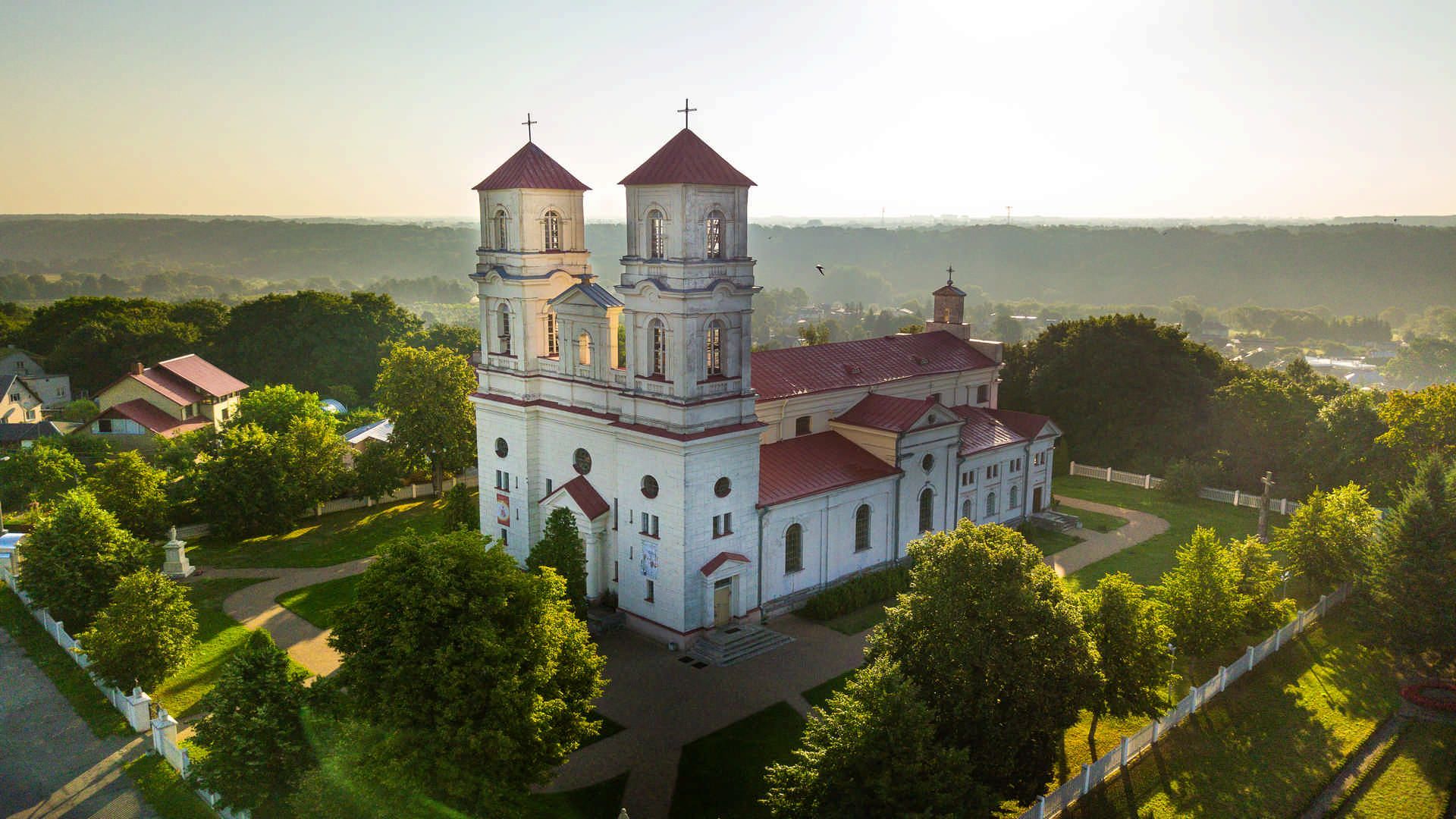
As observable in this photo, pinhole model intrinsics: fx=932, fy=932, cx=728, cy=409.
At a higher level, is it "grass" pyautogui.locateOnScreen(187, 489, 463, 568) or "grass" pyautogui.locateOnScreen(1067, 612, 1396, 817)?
"grass" pyautogui.locateOnScreen(1067, 612, 1396, 817)

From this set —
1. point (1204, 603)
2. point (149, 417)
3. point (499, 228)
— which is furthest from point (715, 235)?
point (149, 417)

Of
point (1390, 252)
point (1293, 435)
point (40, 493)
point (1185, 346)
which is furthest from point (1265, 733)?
point (1390, 252)

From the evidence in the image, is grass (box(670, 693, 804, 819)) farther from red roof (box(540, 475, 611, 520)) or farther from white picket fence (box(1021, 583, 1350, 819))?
red roof (box(540, 475, 611, 520))

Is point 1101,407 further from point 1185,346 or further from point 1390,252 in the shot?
point 1390,252

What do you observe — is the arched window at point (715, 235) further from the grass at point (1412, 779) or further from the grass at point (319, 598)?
the grass at point (1412, 779)

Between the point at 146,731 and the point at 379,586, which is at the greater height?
the point at 379,586

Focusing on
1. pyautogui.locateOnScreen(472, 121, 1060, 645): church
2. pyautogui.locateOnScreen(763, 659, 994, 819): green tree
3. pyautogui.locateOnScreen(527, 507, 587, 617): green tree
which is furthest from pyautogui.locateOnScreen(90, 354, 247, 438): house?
pyautogui.locateOnScreen(763, 659, 994, 819): green tree

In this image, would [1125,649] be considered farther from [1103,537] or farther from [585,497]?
[1103,537]
